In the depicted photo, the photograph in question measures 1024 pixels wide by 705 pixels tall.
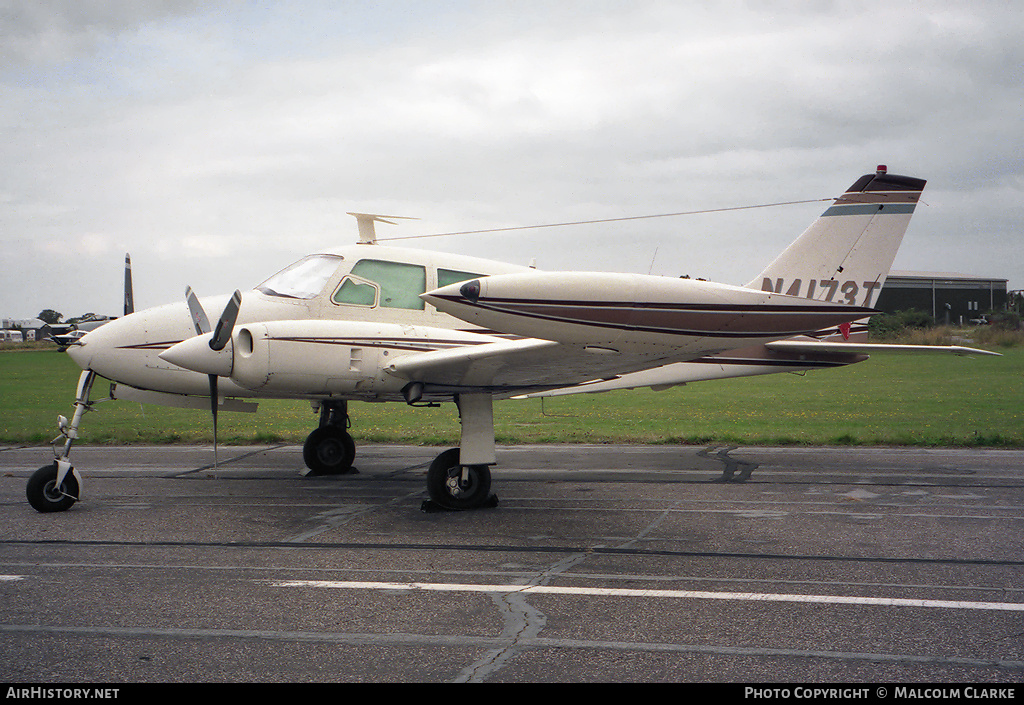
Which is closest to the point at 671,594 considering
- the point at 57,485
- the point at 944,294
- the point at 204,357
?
the point at 204,357

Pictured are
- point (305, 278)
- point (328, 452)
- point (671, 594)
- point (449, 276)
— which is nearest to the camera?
point (671, 594)

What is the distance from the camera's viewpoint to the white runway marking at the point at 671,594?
5.00 metres

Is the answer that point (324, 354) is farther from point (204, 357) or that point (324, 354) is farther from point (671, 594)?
point (671, 594)

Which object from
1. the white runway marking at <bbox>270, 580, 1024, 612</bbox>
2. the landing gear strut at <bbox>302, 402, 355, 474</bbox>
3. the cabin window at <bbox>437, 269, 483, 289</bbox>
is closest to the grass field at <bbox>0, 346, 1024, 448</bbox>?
the landing gear strut at <bbox>302, 402, 355, 474</bbox>

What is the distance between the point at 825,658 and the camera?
4.12 meters

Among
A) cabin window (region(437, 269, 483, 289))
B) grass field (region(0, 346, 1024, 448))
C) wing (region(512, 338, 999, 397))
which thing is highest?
cabin window (region(437, 269, 483, 289))

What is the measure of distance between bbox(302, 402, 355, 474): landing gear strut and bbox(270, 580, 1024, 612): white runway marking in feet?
18.5

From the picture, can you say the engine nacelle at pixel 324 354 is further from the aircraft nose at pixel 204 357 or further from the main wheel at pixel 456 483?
the main wheel at pixel 456 483

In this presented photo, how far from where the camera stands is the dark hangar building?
235ft

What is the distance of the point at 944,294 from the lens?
7331 centimetres

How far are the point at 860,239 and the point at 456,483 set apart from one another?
690 cm

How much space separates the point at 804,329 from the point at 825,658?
3237 millimetres

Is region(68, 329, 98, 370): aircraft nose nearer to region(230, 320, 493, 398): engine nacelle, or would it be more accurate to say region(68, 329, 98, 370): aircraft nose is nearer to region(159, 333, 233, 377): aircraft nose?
region(159, 333, 233, 377): aircraft nose

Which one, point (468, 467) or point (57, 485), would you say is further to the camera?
point (468, 467)
